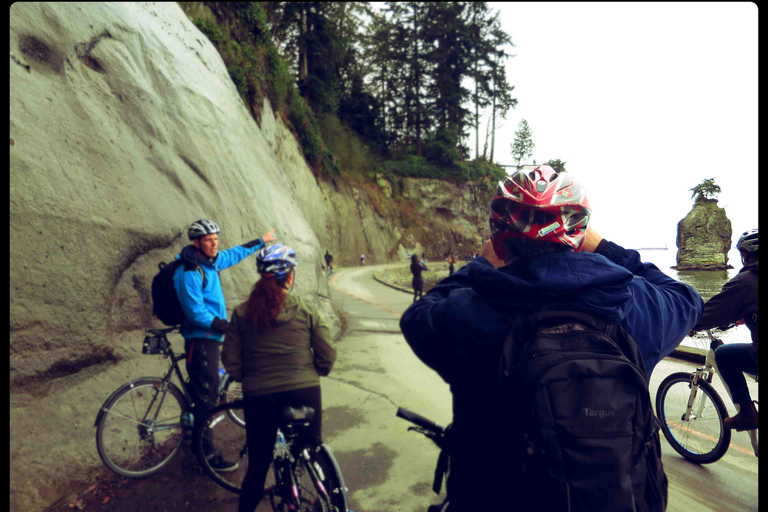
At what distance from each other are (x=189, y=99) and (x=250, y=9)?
40.0 feet

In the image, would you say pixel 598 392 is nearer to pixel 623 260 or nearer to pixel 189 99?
pixel 623 260

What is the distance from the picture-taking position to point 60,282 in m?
3.71

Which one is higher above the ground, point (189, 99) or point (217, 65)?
point (217, 65)

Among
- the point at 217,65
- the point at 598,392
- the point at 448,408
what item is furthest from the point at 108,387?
the point at 217,65

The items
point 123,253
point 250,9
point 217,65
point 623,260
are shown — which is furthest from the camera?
point 250,9

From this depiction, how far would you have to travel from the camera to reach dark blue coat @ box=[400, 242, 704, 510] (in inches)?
43.6

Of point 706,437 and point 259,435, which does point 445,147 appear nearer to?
point 706,437

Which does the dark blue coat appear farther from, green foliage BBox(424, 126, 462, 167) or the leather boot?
green foliage BBox(424, 126, 462, 167)

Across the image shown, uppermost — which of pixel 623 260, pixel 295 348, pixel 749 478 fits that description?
pixel 623 260

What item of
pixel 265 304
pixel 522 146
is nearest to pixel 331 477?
pixel 265 304

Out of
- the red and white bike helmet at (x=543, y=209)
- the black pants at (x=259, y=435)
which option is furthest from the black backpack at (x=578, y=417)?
the black pants at (x=259, y=435)

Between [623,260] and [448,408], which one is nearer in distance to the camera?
[623,260]

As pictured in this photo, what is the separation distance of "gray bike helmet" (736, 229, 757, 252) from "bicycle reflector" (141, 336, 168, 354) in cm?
379

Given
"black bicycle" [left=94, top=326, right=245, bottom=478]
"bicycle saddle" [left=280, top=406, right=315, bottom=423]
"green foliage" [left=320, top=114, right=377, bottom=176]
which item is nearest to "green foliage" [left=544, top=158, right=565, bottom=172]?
"bicycle saddle" [left=280, top=406, right=315, bottom=423]
